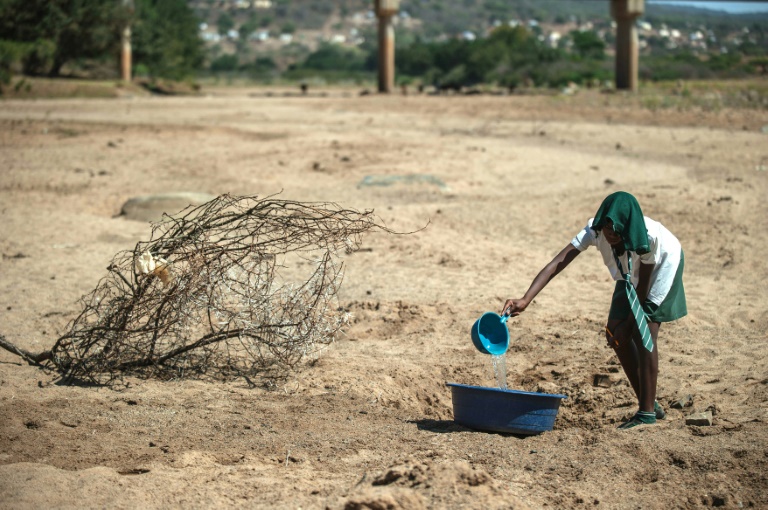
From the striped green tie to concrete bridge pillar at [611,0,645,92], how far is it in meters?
27.3

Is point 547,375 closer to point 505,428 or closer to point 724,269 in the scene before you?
point 505,428

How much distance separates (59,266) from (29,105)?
1730cm

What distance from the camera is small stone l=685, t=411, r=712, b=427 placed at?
4.71 metres

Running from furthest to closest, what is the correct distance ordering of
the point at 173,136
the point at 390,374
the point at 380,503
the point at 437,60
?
the point at 437,60, the point at 173,136, the point at 390,374, the point at 380,503

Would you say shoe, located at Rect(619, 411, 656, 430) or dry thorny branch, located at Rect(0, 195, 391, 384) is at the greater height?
dry thorny branch, located at Rect(0, 195, 391, 384)

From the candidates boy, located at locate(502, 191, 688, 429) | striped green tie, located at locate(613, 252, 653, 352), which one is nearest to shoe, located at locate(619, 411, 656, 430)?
boy, located at locate(502, 191, 688, 429)

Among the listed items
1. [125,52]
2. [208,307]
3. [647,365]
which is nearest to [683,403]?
[647,365]

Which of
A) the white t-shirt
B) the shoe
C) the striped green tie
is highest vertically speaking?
the white t-shirt

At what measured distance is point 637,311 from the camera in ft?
15.1

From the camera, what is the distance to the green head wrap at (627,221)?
14.6ft

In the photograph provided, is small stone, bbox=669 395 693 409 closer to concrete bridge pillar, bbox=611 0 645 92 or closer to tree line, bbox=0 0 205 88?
tree line, bbox=0 0 205 88

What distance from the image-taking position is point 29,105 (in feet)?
78.5

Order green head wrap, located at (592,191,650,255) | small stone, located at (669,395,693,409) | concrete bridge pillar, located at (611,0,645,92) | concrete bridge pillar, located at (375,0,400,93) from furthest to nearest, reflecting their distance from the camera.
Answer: concrete bridge pillar, located at (375,0,400,93)
concrete bridge pillar, located at (611,0,645,92)
small stone, located at (669,395,693,409)
green head wrap, located at (592,191,650,255)

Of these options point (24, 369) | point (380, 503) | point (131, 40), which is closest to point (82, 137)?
point (24, 369)
